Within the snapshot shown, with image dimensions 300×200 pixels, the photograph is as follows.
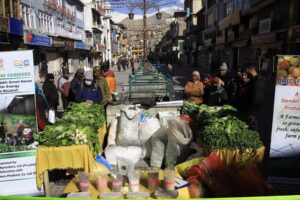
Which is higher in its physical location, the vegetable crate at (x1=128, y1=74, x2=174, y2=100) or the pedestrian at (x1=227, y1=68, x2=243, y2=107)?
the pedestrian at (x1=227, y1=68, x2=243, y2=107)

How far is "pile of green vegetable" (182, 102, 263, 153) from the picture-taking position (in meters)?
5.17

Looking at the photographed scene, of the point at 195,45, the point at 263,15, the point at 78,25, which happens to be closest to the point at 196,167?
the point at 263,15

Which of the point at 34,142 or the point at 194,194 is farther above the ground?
the point at 34,142

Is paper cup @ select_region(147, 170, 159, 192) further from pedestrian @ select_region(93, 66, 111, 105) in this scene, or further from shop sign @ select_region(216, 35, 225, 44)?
shop sign @ select_region(216, 35, 225, 44)

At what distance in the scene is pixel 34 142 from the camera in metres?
5.02

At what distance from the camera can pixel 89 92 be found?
26.3ft

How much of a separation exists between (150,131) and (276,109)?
2.94 meters

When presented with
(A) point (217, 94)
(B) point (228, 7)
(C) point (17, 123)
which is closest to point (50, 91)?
(A) point (217, 94)

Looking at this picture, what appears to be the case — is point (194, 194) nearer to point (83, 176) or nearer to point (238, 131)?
point (83, 176)

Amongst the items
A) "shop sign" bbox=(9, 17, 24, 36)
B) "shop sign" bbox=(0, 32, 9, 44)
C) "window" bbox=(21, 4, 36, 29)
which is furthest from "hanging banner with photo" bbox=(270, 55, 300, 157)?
"window" bbox=(21, 4, 36, 29)

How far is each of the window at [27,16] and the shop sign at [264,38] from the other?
62.6 feet

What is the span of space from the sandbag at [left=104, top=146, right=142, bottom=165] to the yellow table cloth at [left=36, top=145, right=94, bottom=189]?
2.71 ft

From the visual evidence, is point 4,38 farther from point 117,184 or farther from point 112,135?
point 117,184

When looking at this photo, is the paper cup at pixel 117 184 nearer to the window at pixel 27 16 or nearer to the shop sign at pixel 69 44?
the window at pixel 27 16
